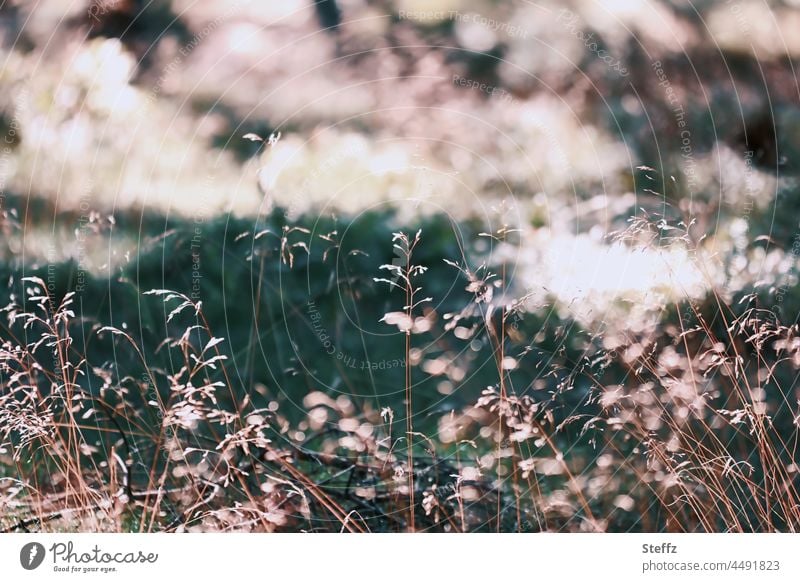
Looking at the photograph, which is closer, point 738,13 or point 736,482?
point 736,482

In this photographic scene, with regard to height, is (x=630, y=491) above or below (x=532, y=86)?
below

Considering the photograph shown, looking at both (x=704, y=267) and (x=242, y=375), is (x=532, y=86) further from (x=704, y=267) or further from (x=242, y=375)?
(x=242, y=375)

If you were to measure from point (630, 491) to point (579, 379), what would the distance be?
0.41m

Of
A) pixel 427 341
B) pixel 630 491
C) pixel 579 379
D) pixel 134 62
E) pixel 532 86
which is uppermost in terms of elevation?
pixel 134 62

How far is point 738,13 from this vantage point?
2.82 m

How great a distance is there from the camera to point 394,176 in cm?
279

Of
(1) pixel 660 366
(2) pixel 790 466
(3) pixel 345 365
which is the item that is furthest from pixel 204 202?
(2) pixel 790 466
